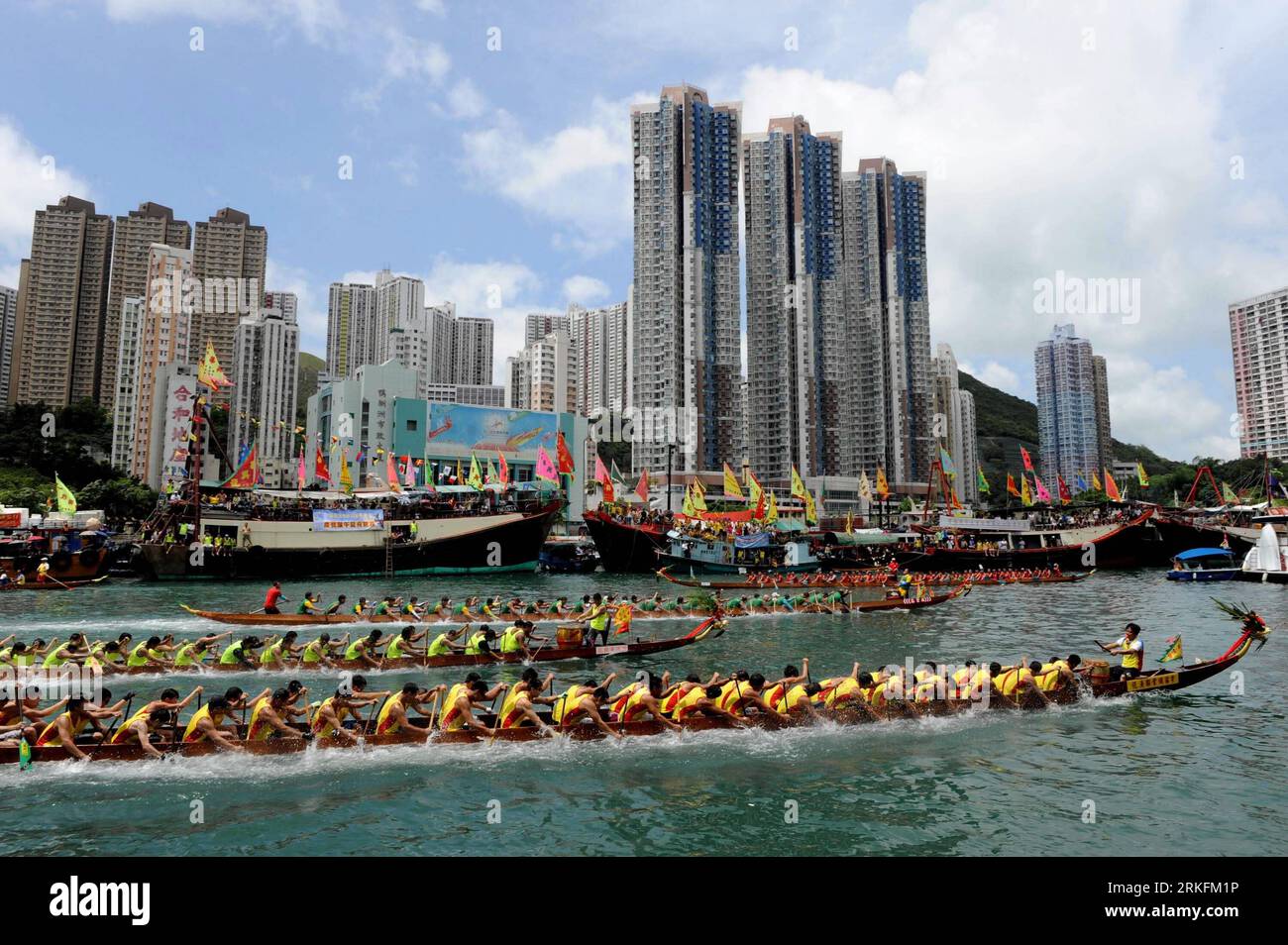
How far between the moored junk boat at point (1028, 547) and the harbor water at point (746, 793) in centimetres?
4336

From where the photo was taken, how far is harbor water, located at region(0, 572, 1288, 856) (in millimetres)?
10312

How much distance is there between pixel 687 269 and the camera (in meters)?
113

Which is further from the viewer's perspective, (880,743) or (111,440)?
(111,440)

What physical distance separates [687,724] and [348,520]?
1828 inches

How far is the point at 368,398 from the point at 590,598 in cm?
8377

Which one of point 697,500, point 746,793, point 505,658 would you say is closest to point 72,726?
point 505,658

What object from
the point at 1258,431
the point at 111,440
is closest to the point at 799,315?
the point at 1258,431

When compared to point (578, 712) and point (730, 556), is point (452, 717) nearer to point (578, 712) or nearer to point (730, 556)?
point (578, 712)

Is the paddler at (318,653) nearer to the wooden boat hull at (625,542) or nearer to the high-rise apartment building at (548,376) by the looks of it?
the wooden boat hull at (625,542)

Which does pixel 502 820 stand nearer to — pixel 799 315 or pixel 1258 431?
pixel 799 315

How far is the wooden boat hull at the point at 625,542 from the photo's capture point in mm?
60031

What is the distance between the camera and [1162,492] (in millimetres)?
125688
